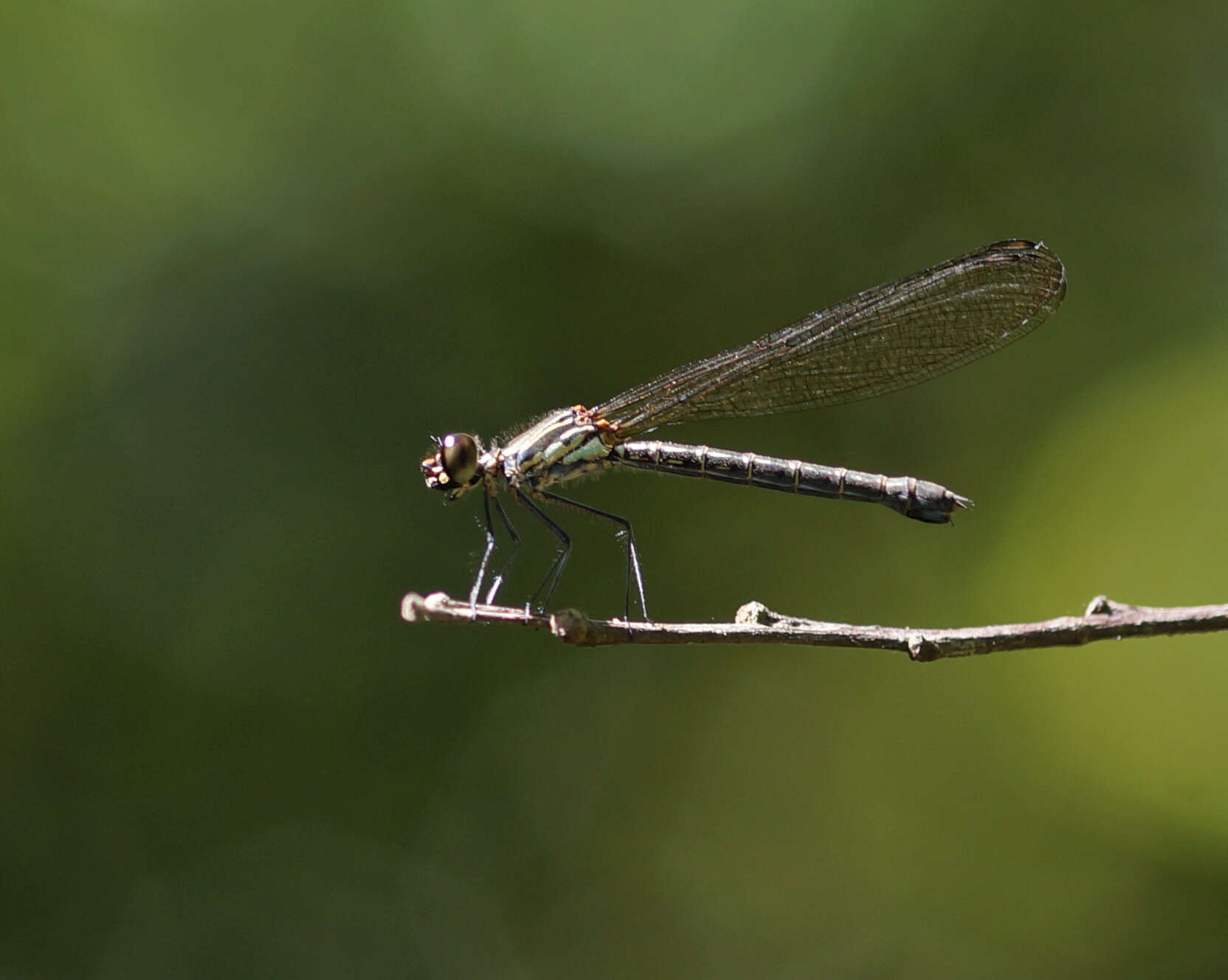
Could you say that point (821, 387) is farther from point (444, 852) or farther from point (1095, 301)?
point (444, 852)

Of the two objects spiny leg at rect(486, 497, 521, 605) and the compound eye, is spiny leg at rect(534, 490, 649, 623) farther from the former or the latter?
the compound eye

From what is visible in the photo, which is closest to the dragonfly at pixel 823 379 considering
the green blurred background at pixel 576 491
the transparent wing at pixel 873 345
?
the transparent wing at pixel 873 345

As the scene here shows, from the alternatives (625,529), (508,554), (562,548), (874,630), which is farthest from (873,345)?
(874,630)

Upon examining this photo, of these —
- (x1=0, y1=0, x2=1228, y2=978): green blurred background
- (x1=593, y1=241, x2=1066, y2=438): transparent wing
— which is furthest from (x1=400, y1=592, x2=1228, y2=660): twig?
(x1=0, y1=0, x2=1228, y2=978): green blurred background

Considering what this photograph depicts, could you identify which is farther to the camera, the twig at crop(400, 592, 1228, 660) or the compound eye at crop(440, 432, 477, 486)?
the compound eye at crop(440, 432, 477, 486)

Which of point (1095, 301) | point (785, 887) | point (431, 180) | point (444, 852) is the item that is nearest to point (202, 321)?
point (431, 180)

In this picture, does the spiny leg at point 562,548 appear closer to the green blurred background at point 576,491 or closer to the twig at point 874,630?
the twig at point 874,630

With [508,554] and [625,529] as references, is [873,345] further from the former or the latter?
[508,554]
